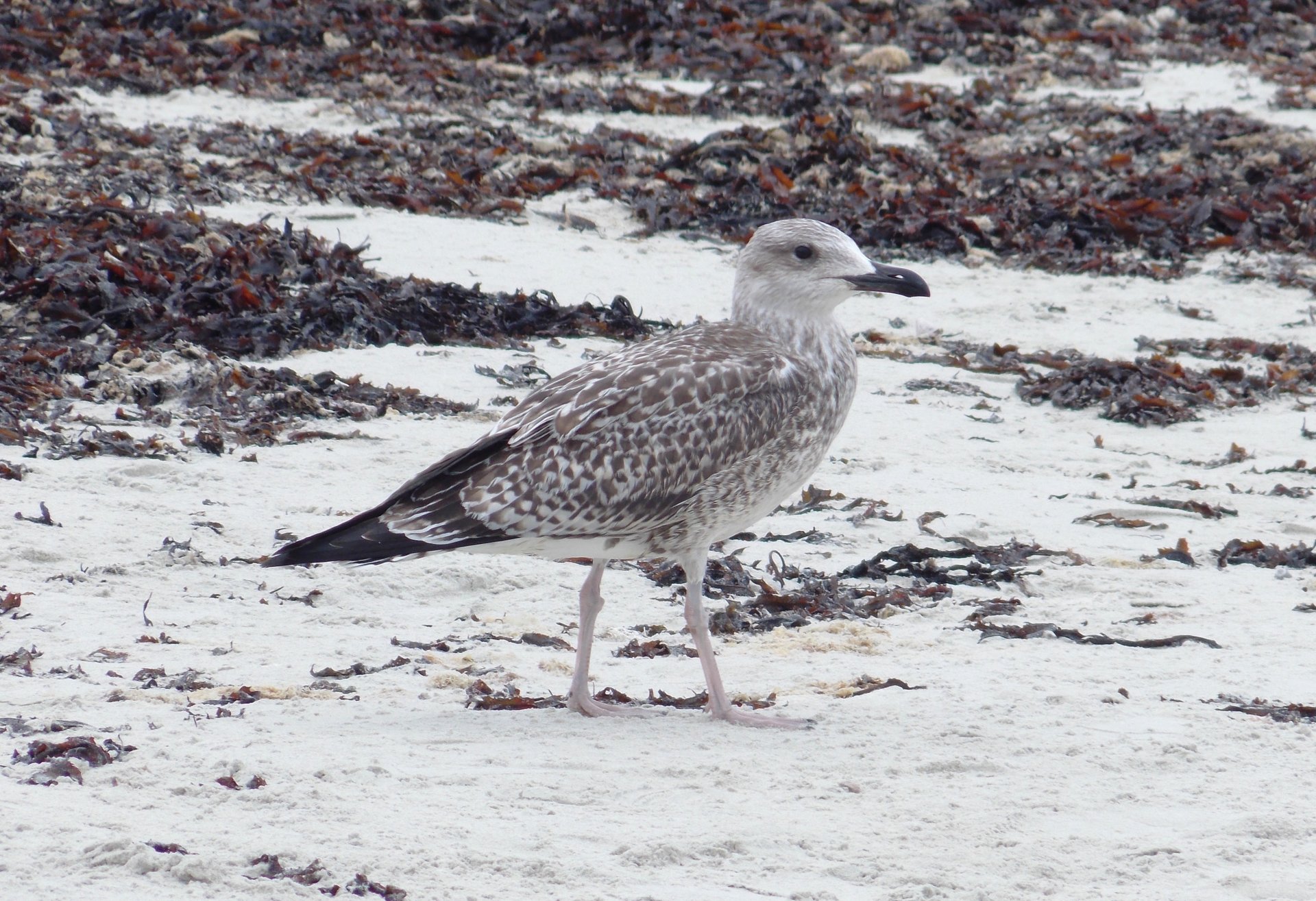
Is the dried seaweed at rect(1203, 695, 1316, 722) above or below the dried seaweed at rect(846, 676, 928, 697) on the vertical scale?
above

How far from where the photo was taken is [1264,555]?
6344 mm

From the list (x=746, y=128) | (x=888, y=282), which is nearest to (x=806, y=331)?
(x=888, y=282)

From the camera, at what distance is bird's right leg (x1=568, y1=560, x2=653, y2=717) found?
4.78 meters

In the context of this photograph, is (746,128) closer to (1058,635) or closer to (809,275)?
(809,275)

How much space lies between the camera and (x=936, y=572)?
20.1 ft

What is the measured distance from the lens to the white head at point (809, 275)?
18.1ft

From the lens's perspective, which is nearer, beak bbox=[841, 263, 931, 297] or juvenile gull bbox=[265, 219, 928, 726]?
juvenile gull bbox=[265, 219, 928, 726]

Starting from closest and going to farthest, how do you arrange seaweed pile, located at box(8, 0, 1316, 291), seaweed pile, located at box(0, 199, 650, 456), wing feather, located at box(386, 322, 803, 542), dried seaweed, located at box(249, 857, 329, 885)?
dried seaweed, located at box(249, 857, 329, 885) < wing feather, located at box(386, 322, 803, 542) < seaweed pile, located at box(0, 199, 650, 456) < seaweed pile, located at box(8, 0, 1316, 291)

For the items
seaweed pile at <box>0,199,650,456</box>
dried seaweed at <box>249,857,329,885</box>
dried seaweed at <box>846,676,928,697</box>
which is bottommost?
dried seaweed at <box>846,676,928,697</box>

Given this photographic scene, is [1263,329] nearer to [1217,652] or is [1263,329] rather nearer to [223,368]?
[1217,652]

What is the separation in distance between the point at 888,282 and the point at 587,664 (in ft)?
5.57

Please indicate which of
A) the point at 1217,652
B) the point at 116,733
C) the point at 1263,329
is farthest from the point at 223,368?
the point at 1263,329

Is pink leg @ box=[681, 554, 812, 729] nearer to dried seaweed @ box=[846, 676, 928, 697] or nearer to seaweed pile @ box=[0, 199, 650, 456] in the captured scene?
dried seaweed @ box=[846, 676, 928, 697]

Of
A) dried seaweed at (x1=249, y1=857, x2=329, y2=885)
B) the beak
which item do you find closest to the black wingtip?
dried seaweed at (x1=249, y1=857, x2=329, y2=885)
